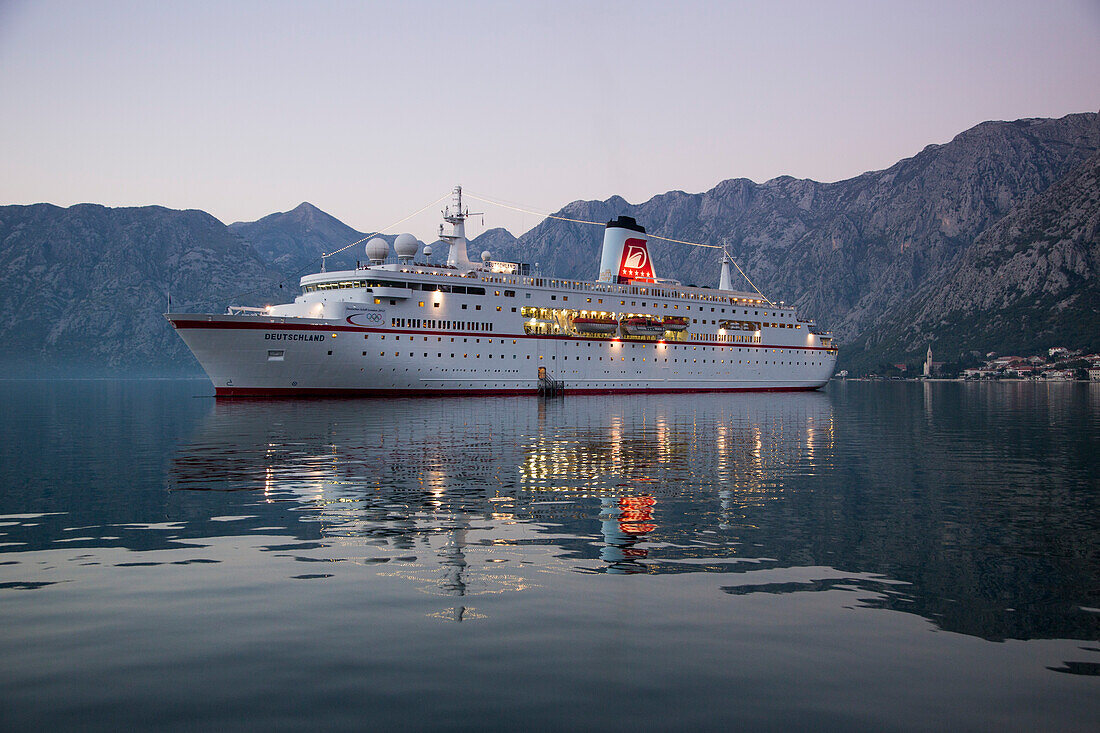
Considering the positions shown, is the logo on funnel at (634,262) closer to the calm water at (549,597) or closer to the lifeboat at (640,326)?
the lifeboat at (640,326)

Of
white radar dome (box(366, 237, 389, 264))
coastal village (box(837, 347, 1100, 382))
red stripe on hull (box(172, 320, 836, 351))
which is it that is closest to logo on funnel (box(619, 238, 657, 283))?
red stripe on hull (box(172, 320, 836, 351))

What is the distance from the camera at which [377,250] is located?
65.6 metres

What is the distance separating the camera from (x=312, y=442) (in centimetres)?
2681

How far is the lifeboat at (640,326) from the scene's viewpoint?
251ft

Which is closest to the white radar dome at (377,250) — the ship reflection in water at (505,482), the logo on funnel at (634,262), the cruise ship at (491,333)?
the cruise ship at (491,333)

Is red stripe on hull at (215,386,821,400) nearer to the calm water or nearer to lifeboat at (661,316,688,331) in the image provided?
lifeboat at (661,316,688,331)

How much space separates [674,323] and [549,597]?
72.7 metres

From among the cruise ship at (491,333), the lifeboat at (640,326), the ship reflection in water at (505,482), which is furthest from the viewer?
the lifeboat at (640,326)

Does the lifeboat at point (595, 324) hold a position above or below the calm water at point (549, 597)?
above

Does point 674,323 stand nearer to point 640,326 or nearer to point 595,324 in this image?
point 640,326

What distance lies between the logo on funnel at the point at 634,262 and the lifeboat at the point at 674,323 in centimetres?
623

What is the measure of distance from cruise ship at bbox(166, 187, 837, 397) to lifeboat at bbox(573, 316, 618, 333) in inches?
4.8

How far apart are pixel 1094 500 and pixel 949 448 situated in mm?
11048

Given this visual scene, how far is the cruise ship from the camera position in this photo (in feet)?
188
